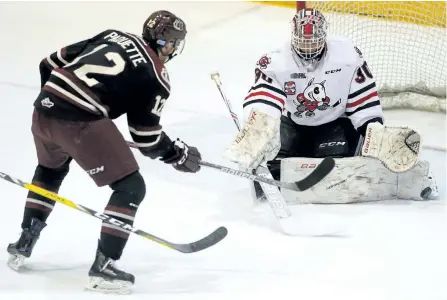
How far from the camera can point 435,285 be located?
2.82 metres

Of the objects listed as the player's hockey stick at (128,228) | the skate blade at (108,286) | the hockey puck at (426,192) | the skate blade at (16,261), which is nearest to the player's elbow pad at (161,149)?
the player's hockey stick at (128,228)

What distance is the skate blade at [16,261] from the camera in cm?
290

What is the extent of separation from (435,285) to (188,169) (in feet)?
2.62

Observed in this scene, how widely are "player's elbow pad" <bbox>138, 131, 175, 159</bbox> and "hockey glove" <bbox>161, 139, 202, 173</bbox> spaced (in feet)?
0.07

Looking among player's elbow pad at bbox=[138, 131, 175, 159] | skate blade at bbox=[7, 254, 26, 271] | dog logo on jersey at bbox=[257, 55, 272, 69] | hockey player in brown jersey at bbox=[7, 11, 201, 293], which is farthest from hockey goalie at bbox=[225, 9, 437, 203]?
skate blade at bbox=[7, 254, 26, 271]

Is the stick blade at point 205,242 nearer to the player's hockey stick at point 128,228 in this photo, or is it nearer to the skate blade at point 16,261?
the player's hockey stick at point 128,228

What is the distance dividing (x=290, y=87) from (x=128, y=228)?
1032 mm

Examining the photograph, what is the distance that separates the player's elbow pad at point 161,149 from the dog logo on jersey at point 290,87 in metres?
0.76

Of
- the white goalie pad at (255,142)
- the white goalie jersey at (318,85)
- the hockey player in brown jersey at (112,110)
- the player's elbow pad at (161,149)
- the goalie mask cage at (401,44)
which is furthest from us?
the goalie mask cage at (401,44)

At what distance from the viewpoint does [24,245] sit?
2.89m

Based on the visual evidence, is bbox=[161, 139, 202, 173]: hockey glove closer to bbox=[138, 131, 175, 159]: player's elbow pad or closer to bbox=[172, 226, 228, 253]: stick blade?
bbox=[138, 131, 175, 159]: player's elbow pad

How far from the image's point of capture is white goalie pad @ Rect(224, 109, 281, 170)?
3.34 meters

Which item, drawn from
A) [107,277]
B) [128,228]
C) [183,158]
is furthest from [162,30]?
[107,277]

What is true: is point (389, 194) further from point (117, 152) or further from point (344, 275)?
point (117, 152)
